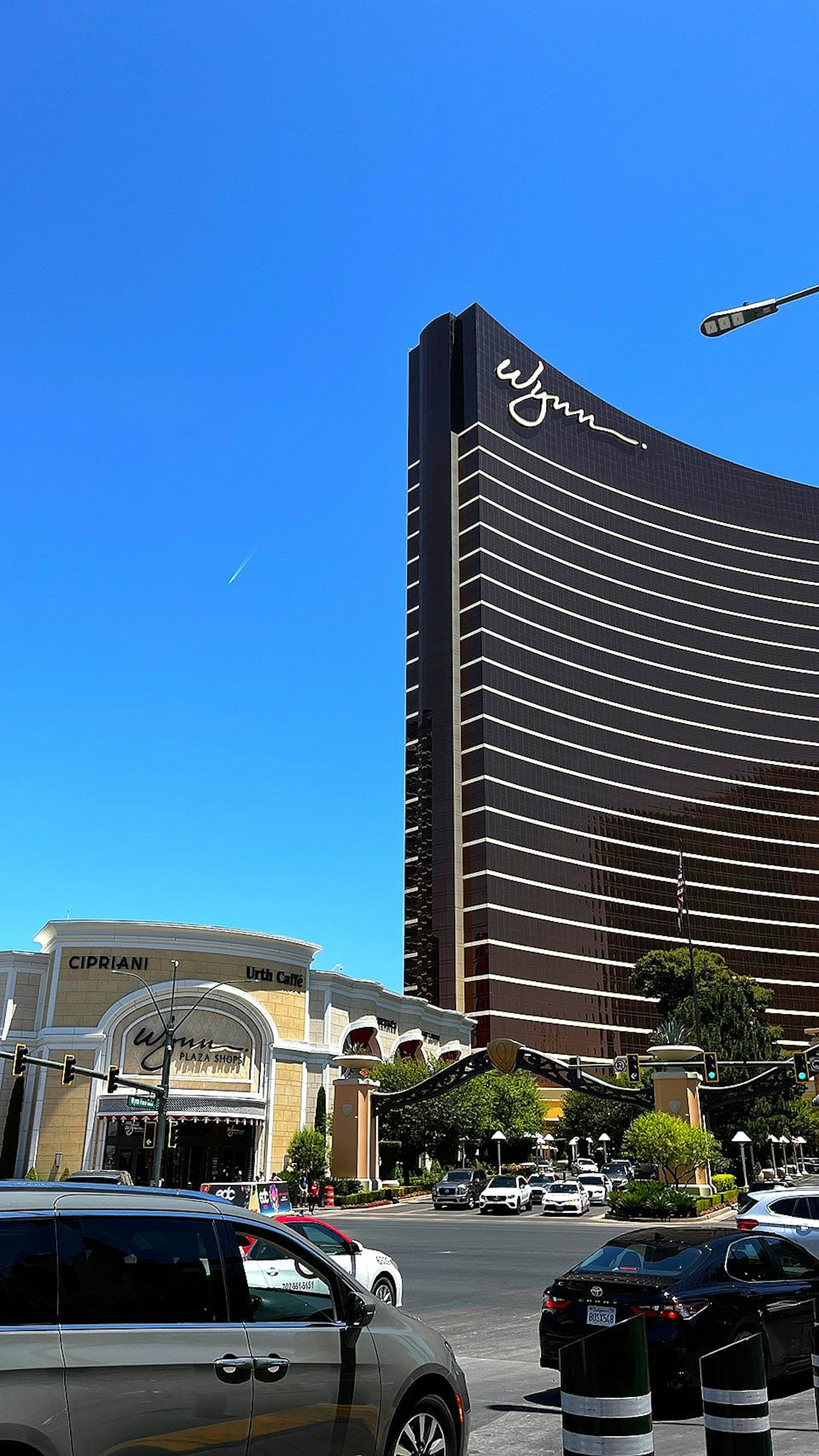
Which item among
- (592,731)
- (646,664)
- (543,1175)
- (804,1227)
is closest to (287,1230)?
(804,1227)

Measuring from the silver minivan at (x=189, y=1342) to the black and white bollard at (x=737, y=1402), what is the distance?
6.39ft

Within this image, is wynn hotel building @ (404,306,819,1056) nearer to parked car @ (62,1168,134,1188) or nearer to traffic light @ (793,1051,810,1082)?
traffic light @ (793,1051,810,1082)

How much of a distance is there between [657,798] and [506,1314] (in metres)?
113

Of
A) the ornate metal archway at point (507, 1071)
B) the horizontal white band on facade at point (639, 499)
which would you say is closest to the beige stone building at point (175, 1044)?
the ornate metal archway at point (507, 1071)

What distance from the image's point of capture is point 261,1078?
2149 inches

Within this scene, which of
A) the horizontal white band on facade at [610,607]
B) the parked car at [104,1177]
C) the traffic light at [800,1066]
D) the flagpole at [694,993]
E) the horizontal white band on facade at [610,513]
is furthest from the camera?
the horizontal white band on facade at [610,513]

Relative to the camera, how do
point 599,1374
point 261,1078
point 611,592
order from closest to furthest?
point 599,1374 → point 261,1078 → point 611,592

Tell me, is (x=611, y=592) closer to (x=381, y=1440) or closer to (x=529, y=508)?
(x=529, y=508)

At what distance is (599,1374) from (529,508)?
408 ft

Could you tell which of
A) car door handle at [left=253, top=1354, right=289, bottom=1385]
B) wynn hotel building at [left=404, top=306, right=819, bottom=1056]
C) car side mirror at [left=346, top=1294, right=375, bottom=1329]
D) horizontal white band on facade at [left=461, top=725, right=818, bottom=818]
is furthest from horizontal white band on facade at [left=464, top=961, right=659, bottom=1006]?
car door handle at [left=253, top=1354, right=289, bottom=1385]

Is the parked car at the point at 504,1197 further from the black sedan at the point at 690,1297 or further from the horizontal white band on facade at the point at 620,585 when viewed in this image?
the horizontal white band on facade at the point at 620,585

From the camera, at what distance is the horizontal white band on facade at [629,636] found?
380 ft

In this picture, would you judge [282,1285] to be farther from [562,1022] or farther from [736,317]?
[562,1022]

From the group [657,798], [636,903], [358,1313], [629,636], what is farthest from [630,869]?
[358,1313]
